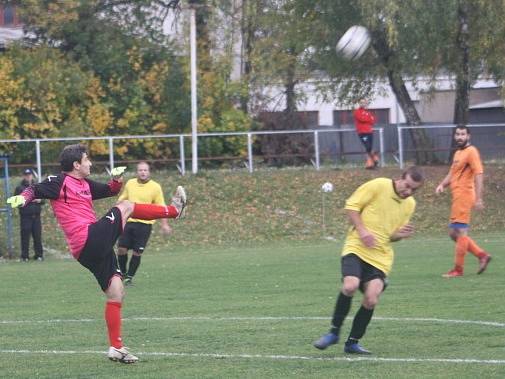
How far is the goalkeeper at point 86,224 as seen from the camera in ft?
31.2

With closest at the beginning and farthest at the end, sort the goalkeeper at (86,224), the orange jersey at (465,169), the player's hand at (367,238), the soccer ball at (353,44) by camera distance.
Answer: the goalkeeper at (86,224)
the player's hand at (367,238)
the orange jersey at (465,169)
the soccer ball at (353,44)

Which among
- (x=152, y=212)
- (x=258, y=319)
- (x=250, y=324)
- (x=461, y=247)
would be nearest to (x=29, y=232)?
(x=461, y=247)

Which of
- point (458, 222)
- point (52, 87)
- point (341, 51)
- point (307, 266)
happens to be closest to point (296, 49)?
point (52, 87)

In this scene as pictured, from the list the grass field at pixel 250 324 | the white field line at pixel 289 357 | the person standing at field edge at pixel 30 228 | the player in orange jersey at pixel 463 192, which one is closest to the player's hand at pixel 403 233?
→ the grass field at pixel 250 324

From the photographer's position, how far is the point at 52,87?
3419cm

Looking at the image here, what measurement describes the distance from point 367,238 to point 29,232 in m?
16.1

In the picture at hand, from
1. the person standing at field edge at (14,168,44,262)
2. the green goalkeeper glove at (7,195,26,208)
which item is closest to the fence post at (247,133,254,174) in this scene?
the person standing at field edge at (14,168,44,262)

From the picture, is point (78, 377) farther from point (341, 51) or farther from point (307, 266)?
point (341, 51)

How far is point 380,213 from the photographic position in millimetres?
9984

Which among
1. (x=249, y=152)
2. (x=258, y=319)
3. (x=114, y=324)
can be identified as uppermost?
(x=249, y=152)

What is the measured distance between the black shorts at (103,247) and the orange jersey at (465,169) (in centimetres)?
752

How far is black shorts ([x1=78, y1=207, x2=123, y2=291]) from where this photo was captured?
31.3 ft

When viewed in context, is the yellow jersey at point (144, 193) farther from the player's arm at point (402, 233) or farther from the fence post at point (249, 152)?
the fence post at point (249, 152)

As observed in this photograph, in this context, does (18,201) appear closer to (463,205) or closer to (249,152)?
(463,205)
